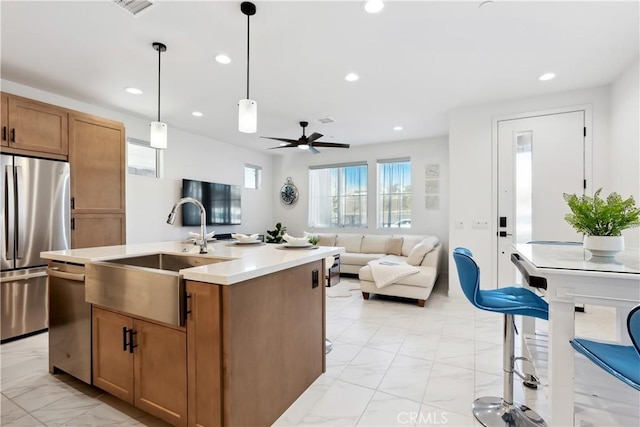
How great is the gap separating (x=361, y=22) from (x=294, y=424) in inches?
110

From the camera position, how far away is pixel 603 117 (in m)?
3.48

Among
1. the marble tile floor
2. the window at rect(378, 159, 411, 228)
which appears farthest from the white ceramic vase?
the window at rect(378, 159, 411, 228)

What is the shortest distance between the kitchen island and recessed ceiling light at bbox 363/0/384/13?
5.85 feet

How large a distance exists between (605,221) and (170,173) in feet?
17.5

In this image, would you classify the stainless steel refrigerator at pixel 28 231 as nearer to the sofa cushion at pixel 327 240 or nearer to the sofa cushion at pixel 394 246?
the sofa cushion at pixel 327 240

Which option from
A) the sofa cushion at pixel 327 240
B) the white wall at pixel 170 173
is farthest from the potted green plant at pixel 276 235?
the sofa cushion at pixel 327 240

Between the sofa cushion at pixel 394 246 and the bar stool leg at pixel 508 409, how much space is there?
405 cm

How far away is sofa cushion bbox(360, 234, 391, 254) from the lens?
236 inches

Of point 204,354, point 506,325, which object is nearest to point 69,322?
point 204,354

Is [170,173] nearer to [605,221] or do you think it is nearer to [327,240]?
[327,240]

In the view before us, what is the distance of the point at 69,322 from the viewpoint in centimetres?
204

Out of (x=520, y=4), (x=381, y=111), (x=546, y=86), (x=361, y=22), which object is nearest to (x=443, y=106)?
(x=381, y=111)

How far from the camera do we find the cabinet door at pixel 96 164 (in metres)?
3.26

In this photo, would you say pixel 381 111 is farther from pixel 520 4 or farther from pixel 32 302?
pixel 32 302
